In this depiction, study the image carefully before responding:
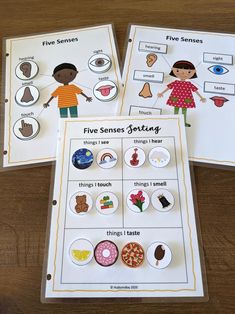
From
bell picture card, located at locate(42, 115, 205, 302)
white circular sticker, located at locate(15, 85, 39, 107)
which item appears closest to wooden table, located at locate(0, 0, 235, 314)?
bell picture card, located at locate(42, 115, 205, 302)

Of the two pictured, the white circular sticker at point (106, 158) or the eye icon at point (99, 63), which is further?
the eye icon at point (99, 63)

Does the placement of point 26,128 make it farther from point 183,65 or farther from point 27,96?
point 183,65

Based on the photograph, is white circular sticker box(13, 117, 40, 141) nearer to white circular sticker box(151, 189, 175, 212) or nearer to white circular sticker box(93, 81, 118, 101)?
white circular sticker box(93, 81, 118, 101)

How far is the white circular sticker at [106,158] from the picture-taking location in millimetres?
538

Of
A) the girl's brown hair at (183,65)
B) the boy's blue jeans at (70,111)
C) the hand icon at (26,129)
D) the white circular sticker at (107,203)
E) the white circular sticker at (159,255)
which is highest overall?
the girl's brown hair at (183,65)

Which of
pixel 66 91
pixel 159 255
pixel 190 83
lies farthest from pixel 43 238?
pixel 190 83

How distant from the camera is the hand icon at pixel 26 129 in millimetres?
591

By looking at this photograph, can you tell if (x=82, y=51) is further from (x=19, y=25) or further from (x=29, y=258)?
(x=29, y=258)

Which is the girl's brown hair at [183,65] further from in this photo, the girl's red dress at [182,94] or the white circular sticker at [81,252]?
the white circular sticker at [81,252]

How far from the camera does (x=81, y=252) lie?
0.48 meters

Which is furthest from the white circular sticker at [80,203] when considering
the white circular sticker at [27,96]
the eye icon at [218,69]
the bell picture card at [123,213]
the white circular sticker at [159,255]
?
the eye icon at [218,69]

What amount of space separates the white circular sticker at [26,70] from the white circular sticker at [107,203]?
30 cm

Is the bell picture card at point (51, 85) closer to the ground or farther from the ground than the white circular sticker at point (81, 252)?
farther from the ground

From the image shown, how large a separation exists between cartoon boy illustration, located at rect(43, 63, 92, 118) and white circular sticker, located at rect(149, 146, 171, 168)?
16 centimetres
